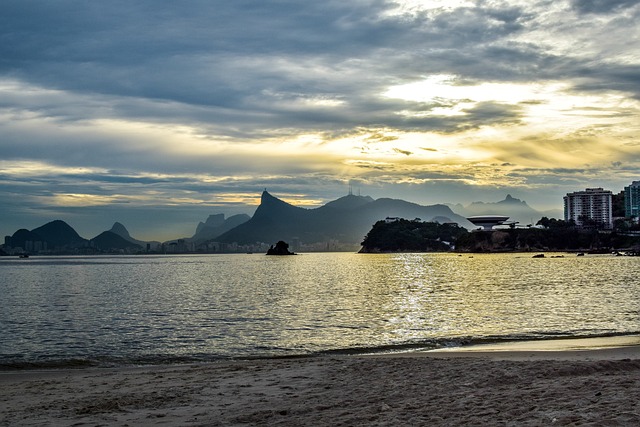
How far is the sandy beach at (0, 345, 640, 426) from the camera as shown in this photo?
421 inches

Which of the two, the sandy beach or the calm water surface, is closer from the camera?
the sandy beach

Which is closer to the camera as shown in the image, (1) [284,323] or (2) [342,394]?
(2) [342,394]

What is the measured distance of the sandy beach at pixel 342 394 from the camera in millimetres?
10695

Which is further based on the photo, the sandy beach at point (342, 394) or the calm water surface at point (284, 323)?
the calm water surface at point (284, 323)

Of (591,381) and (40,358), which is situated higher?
(591,381)

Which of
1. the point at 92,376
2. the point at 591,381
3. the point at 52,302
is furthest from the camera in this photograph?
the point at 52,302

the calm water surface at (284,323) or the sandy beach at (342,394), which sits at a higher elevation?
the sandy beach at (342,394)

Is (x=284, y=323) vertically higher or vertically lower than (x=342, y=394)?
lower

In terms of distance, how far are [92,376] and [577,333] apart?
21.0 meters

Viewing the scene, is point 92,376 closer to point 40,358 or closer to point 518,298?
point 40,358

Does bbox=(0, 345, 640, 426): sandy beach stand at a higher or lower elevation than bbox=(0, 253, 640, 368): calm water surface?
higher

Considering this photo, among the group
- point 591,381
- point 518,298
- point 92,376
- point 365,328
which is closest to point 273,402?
point 591,381

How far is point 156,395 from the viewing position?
1466 cm

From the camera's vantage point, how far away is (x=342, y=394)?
13.6 meters
